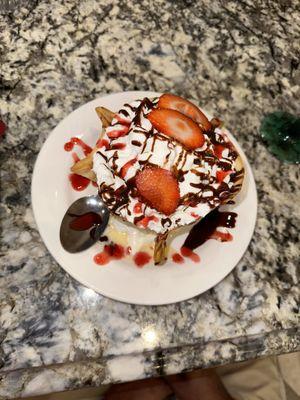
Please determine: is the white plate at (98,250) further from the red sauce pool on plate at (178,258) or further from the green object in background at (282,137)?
the green object in background at (282,137)

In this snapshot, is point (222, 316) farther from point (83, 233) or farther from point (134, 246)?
point (83, 233)

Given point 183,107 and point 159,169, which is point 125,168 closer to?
point 159,169

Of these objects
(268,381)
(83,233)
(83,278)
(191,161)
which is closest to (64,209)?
(83,233)

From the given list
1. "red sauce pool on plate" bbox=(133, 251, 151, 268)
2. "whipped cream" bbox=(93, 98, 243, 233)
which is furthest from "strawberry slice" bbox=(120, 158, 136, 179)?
"red sauce pool on plate" bbox=(133, 251, 151, 268)

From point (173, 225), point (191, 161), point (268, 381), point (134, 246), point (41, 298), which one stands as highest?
point (191, 161)

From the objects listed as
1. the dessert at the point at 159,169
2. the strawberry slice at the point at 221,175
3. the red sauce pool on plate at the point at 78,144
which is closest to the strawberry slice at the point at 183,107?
the dessert at the point at 159,169

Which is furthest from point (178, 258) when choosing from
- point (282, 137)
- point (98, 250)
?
point (282, 137)

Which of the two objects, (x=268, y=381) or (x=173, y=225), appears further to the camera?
(x=268, y=381)
